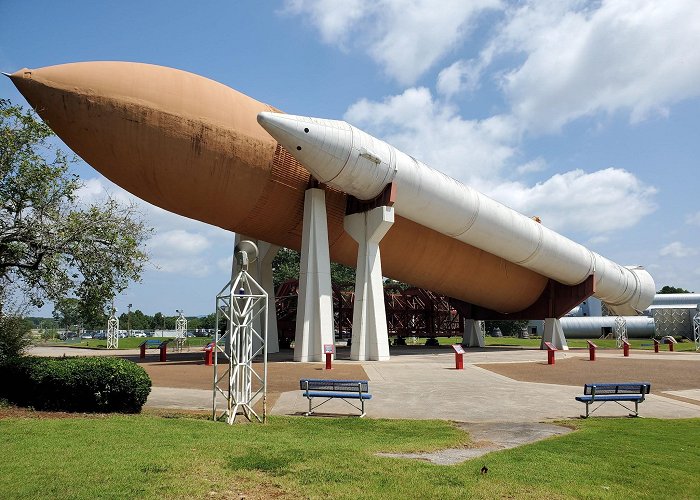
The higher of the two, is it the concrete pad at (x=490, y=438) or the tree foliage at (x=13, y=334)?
the tree foliage at (x=13, y=334)

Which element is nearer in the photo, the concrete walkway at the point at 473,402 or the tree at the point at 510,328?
the concrete walkway at the point at 473,402

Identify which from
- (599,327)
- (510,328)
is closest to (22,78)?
(599,327)

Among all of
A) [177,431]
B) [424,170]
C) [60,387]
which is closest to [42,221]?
[60,387]

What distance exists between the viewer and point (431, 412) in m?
11.6

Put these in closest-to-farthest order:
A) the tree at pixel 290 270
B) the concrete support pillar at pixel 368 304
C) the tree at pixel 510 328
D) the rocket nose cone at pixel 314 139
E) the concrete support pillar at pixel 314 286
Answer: the rocket nose cone at pixel 314 139
the concrete support pillar at pixel 314 286
the concrete support pillar at pixel 368 304
the tree at pixel 290 270
the tree at pixel 510 328

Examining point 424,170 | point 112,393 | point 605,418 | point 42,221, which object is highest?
point 424,170

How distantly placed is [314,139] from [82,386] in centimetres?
1230

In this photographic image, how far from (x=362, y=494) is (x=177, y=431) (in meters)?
4.06

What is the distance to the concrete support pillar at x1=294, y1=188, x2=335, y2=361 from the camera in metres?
22.2

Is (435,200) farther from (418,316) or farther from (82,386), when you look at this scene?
(418,316)

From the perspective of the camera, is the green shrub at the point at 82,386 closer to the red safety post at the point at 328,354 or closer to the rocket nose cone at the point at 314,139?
the red safety post at the point at 328,354

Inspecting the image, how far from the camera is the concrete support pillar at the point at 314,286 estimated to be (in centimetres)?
2222

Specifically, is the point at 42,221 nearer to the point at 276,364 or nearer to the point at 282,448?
the point at 282,448

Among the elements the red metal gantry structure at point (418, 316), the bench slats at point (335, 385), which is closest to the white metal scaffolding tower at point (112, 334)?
the red metal gantry structure at point (418, 316)
